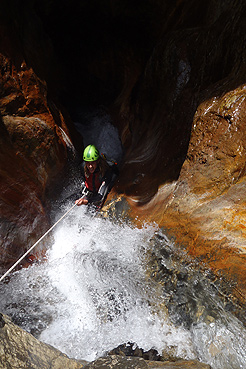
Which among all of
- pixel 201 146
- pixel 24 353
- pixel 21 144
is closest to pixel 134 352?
pixel 24 353

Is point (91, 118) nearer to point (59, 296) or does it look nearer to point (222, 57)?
point (222, 57)

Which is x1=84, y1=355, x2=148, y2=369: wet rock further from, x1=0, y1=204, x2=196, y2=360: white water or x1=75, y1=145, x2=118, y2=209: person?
x1=75, y1=145, x2=118, y2=209: person

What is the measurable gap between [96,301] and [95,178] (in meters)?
2.60

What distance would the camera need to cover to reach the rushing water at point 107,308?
85.4 inches

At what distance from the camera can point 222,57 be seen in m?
2.96

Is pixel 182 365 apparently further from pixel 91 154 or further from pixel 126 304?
pixel 91 154

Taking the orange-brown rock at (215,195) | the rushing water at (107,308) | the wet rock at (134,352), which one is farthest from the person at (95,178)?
the wet rock at (134,352)

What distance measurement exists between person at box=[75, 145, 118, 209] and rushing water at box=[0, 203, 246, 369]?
4.40 ft

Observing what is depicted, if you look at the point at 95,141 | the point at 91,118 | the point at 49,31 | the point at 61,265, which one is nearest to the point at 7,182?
the point at 61,265

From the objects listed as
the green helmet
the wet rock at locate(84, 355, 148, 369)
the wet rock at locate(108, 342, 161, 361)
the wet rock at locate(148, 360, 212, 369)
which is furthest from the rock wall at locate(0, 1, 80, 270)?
the wet rock at locate(148, 360, 212, 369)

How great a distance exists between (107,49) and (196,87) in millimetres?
4598

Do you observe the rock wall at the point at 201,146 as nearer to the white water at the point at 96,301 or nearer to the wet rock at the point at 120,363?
the white water at the point at 96,301

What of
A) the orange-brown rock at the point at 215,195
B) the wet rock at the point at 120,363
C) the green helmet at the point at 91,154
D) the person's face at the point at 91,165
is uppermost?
the orange-brown rock at the point at 215,195

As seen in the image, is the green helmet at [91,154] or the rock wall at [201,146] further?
the green helmet at [91,154]
